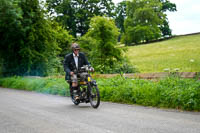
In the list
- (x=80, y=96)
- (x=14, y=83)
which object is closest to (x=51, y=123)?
(x=80, y=96)

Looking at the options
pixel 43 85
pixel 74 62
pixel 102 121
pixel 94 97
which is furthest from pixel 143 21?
pixel 102 121

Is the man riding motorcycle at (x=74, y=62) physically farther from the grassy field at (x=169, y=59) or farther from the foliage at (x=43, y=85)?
the grassy field at (x=169, y=59)

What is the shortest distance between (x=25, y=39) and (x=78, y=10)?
30.7 metres

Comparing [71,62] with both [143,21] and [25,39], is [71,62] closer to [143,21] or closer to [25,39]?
[25,39]

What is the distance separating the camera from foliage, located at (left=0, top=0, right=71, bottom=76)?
21.0 m

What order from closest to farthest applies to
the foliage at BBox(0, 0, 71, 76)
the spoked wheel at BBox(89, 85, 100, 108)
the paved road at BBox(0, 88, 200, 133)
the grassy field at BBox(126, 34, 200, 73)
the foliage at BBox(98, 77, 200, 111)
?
the paved road at BBox(0, 88, 200, 133) → the foliage at BBox(98, 77, 200, 111) → the spoked wheel at BBox(89, 85, 100, 108) → the foliage at BBox(0, 0, 71, 76) → the grassy field at BBox(126, 34, 200, 73)

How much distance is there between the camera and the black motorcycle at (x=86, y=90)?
8.82 metres

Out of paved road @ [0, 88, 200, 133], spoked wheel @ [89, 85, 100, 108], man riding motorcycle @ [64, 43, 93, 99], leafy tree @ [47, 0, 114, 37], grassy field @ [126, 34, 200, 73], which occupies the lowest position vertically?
paved road @ [0, 88, 200, 133]

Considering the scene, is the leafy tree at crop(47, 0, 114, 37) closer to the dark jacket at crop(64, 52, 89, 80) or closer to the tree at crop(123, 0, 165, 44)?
the tree at crop(123, 0, 165, 44)

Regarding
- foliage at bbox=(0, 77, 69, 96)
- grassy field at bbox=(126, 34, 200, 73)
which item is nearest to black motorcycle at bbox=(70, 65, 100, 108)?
foliage at bbox=(0, 77, 69, 96)

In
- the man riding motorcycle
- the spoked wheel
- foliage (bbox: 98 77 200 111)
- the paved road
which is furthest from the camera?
the man riding motorcycle

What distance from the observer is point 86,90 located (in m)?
9.18

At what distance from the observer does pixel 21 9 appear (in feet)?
70.1

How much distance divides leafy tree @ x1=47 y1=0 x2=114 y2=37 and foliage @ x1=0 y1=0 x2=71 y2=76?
27.4m
